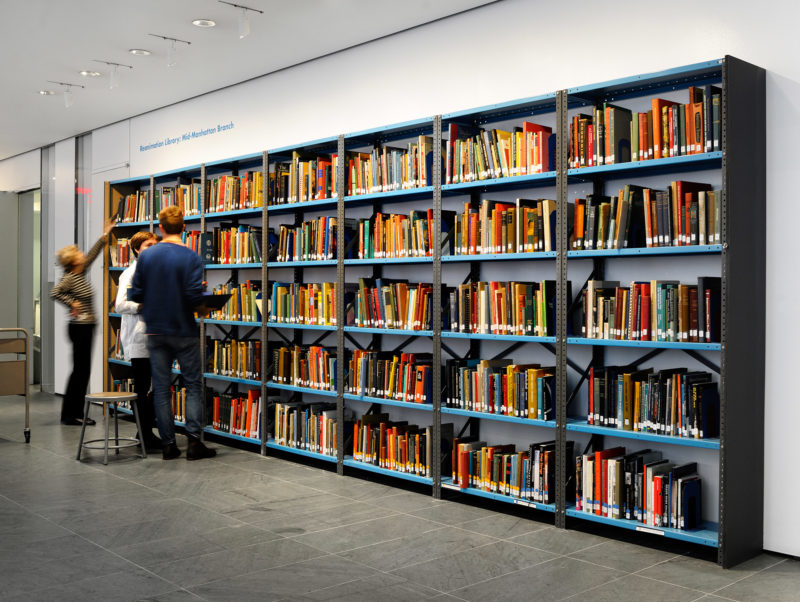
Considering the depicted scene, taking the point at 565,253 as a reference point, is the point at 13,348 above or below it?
below

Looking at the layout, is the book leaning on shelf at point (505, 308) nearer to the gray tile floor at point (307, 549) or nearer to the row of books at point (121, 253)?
the gray tile floor at point (307, 549)

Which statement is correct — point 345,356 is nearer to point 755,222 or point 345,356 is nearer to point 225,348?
point 225,348

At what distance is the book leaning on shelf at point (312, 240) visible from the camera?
6.16m

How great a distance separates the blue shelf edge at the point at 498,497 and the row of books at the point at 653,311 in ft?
3.38

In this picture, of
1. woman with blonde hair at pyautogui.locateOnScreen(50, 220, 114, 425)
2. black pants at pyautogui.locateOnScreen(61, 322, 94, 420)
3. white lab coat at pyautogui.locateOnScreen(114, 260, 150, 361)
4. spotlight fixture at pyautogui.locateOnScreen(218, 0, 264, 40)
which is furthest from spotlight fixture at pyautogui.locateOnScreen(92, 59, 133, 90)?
black pants at pyautogui.locateOnScreen(61, 322, 94, 420)

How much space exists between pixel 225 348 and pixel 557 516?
3.74 metres

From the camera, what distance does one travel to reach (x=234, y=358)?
712 centimetres

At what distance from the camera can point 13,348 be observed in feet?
23.5

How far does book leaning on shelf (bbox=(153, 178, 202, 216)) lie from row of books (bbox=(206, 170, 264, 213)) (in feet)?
0.80

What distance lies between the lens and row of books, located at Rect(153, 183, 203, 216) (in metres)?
7.73

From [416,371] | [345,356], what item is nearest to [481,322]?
[416,371]

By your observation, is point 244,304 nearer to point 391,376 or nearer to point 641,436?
point 391,376

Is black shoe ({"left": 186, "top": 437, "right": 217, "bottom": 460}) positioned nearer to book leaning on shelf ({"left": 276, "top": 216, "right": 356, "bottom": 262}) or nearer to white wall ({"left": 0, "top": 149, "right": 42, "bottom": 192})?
book leaning on shelf ({"left": 276, "top": 216, "right": 356, "bottom": 262})

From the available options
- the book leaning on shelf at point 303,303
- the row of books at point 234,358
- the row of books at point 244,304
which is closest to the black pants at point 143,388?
the row of books at point 234,358
